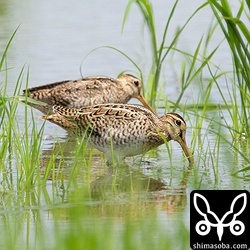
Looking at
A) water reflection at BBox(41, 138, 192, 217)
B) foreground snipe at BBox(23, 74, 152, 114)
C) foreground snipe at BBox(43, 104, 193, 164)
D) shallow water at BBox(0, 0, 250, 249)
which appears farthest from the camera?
foreground snipe at BBox(23, 74, 152, 114)

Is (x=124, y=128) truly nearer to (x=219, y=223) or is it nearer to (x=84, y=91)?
(x=84, y=91)

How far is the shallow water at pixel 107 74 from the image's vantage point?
7656 millimetres

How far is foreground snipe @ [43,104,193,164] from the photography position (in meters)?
9.14

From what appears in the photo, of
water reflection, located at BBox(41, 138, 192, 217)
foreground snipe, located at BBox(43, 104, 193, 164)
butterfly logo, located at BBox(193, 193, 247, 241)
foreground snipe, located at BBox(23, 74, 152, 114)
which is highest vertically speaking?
foreground snipe, located at BBox(23, 74, 152, 114)

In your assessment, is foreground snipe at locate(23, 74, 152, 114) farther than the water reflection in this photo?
Yes

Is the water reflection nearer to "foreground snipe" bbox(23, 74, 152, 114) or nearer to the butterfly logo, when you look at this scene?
the butterfly logo

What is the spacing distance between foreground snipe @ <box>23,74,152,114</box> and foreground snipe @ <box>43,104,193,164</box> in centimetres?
111

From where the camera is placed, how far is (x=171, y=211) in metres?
7.43

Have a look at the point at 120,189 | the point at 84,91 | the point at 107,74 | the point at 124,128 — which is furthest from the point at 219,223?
the point at 107,74

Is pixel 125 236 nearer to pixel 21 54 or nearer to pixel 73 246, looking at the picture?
pixel 73 246

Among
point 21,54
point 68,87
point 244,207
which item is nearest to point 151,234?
point 244,207

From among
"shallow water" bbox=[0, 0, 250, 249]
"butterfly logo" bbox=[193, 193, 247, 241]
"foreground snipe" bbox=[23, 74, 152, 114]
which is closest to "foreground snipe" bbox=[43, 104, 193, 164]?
"shallow water" bbox=[0, 0, 250, 249]

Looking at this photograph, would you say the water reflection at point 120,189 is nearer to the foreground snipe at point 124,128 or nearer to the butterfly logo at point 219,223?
the foreground snipe at point 124,128

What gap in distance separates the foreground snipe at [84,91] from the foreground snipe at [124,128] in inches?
43.7
